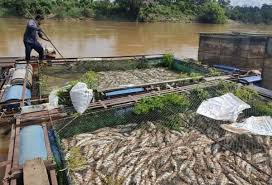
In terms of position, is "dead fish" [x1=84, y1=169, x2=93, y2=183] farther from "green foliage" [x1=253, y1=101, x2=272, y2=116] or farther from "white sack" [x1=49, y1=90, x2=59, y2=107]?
"green foliage" [x1=253, y1=101, x2=272, y2=116]

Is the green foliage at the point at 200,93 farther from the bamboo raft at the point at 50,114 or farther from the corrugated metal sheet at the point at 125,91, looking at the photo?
the corrugated metal sheet at the point at 125,91

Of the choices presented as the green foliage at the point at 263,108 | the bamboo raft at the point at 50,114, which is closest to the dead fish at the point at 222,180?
the bamboo raft at the point at 50,114

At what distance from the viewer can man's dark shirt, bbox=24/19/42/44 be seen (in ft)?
36.8

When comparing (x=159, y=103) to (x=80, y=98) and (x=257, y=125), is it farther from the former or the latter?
(x=257, y=125)

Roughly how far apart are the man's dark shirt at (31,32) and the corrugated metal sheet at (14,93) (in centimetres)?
331

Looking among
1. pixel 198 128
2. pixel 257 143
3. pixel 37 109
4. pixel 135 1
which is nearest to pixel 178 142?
pixel 198 128

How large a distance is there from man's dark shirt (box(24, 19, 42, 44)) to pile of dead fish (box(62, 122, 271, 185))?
596cm

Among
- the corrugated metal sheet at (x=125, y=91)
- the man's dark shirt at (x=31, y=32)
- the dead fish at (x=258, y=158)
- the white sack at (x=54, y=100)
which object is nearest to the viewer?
the dead fish at (x=258, y=158)

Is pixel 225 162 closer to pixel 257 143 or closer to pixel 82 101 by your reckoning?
pixel 257 143

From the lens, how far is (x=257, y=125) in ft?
22.9

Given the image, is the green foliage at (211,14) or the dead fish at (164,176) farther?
the green foliage at (211,14)

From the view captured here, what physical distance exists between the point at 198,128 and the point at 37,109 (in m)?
3.73

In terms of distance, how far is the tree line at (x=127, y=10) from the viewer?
150 feet

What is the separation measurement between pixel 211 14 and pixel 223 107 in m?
54.3
